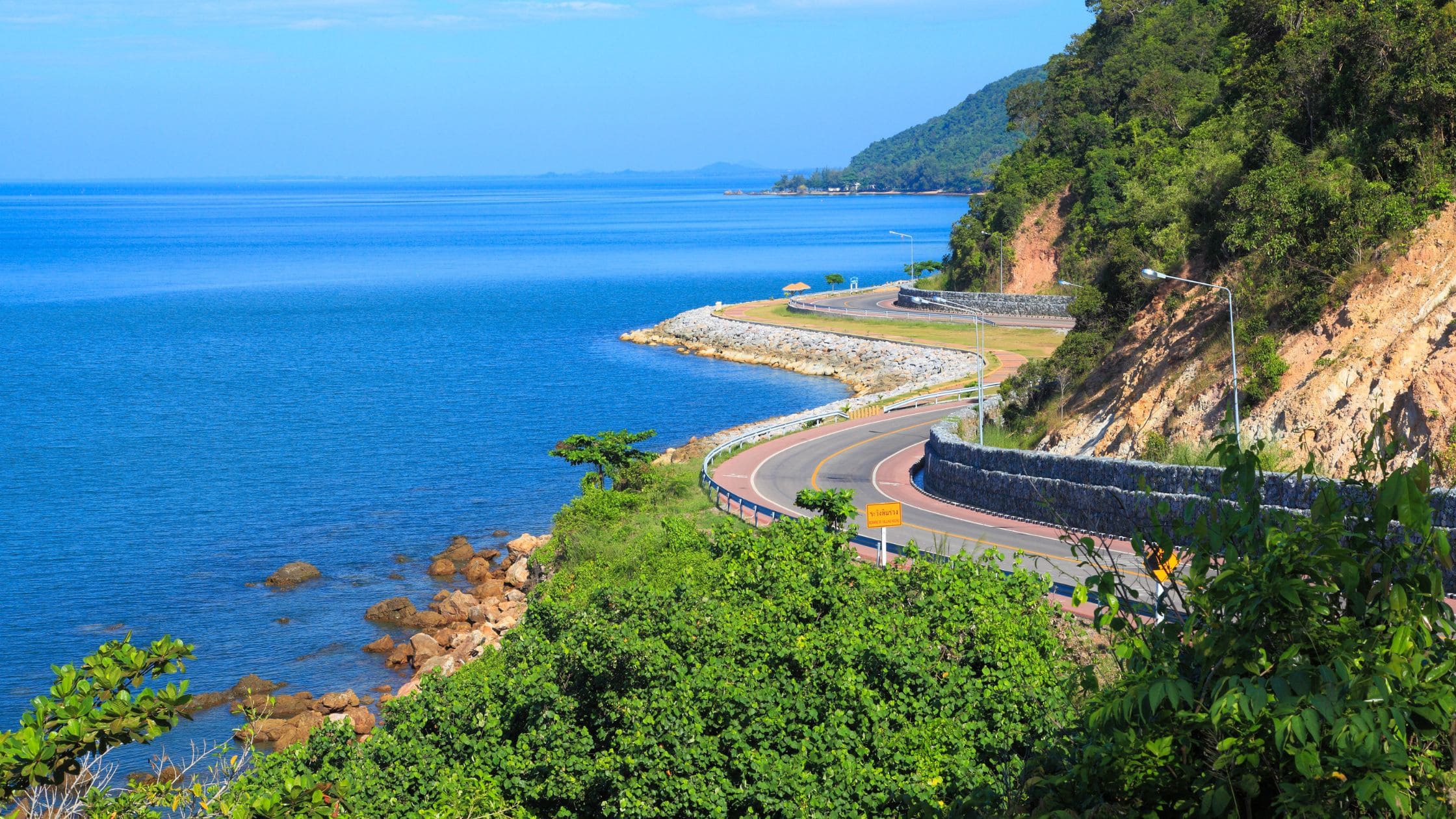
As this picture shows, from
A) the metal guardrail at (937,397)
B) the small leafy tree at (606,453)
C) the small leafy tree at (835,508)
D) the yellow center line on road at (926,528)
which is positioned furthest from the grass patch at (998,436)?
the small leafy tree at (835,508)

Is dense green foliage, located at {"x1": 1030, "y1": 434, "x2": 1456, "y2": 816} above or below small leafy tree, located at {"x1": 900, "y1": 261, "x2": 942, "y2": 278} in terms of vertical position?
above

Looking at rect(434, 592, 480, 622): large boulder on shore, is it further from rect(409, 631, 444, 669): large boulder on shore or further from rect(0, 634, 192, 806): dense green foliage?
rect(0, 634, 192, 806): dense green foliage

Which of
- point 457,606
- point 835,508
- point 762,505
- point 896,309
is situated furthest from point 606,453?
point 896,309

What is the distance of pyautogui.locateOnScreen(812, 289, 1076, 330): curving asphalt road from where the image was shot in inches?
3100

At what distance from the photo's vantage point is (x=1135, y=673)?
6.34 metres

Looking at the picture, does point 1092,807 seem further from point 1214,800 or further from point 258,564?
point 258,564

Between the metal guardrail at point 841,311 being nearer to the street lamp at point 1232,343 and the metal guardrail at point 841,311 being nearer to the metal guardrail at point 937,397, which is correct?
the metal guardrail at point 937,397

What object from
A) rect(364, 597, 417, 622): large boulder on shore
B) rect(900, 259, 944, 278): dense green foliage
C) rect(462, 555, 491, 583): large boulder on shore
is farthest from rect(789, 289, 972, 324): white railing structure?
rect(364, 597, 417, 622): large boulder on shore

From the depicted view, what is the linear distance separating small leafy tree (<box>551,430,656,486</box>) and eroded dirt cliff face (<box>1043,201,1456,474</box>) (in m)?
15.2

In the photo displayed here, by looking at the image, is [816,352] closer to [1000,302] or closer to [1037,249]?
[1000,302]

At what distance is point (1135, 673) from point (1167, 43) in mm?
88834

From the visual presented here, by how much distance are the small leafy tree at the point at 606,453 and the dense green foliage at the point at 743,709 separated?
2383 centimetres

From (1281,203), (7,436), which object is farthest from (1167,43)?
(7,436)

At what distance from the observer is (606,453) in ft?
135
